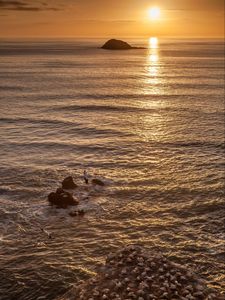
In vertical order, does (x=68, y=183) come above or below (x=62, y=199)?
above

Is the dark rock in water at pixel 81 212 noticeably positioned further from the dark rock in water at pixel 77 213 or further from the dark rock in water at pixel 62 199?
the dark rock in water at pixel 62 199

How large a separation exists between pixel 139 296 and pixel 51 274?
19.2 ft

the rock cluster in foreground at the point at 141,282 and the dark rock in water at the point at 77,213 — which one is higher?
the dark rock in water at the point at 77,213

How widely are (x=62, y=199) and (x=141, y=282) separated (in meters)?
11.8

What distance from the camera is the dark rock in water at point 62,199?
2841cm

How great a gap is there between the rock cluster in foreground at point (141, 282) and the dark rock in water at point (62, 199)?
817 centimetres

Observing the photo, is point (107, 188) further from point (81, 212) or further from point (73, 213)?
point (73, 213)

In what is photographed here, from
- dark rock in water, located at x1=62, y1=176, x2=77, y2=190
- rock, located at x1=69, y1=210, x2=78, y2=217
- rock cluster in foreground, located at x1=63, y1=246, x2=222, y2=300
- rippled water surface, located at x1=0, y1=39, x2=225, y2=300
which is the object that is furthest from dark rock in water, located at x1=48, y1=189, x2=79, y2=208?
rock cluster in foreground, located at x1=63, y1=246, x2=222, y2=300

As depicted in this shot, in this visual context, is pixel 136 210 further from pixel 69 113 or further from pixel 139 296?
pixel 69 113

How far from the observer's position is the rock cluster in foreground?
56.4 feet

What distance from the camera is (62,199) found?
28469 millimetres

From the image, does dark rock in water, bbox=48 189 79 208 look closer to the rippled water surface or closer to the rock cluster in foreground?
the rippled water surface

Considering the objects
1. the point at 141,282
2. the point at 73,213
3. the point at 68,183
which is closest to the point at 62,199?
the point at 73,213

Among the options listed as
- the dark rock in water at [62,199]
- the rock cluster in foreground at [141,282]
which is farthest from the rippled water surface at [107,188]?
the rock cluster in foreground at [141,282]
